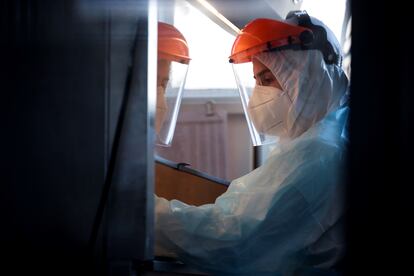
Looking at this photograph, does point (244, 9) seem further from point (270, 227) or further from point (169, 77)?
point (270, 227)

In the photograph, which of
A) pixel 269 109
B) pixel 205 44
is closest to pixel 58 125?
pixel 269 109

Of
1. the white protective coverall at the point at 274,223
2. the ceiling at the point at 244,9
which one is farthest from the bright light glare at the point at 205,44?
the white protective coverall at the point at 274,223

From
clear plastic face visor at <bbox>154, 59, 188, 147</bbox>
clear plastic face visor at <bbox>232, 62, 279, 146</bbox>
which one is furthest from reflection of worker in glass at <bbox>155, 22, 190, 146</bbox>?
clear plastic face visor at <bbox>232, 62, 279, 146</bbox>

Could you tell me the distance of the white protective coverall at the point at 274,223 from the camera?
1.91 meters

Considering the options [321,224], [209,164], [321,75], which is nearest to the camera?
[321,224]

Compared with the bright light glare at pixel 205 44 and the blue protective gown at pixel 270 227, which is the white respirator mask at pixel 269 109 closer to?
the bright light glare at pixel 205 44

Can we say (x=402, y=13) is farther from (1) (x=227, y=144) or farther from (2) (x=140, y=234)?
(1) (x=227, y=144)

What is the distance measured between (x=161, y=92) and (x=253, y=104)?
401mm

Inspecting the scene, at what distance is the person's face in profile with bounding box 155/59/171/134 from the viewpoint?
2369 mm

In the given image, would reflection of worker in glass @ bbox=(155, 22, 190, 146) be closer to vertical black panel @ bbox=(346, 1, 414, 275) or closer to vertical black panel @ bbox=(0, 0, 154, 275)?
vertical black panel @ bbox=(0, 0, 154, 275)

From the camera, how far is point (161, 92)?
2400 mm

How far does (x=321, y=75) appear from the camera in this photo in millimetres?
2309

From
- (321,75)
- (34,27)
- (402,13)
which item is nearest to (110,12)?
(34,27)

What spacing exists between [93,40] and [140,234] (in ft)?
1.66
